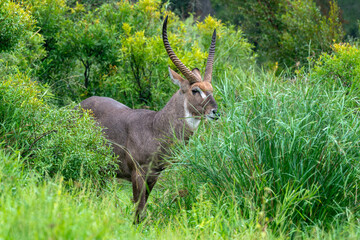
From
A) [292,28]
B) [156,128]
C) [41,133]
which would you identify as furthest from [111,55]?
[292,28]

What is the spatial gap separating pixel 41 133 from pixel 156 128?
1.77 metres

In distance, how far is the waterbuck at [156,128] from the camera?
258 inches

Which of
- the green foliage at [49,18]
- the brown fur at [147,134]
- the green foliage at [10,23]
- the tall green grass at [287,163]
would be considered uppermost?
the green foliage at [10,23]

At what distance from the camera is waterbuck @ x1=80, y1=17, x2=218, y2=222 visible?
6.56m

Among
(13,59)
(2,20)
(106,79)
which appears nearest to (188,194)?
(2,20)

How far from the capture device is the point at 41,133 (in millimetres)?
5488

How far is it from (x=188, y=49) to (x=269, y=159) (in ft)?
18.8

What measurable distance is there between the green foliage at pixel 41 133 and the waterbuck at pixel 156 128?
0.89 m

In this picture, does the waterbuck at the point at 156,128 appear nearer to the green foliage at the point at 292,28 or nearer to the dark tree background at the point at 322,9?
the green foliage at the point at 292,28

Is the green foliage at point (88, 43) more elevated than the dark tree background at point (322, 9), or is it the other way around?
the green foliage at point (88, 43)

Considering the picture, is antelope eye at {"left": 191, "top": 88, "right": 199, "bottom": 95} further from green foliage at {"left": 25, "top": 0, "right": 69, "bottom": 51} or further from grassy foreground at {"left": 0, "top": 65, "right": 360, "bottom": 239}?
green foliage at {"left": 25, "top": 0, "right": 69, "bottom": 51}

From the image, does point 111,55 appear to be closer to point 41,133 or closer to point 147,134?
A: point 147,134

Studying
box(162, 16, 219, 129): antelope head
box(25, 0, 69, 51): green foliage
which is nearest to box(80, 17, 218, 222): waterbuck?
box(162, 16, 219, 129): antelope head

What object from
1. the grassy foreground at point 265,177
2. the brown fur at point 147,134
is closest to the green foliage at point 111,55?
the brown fur at point 147,134
